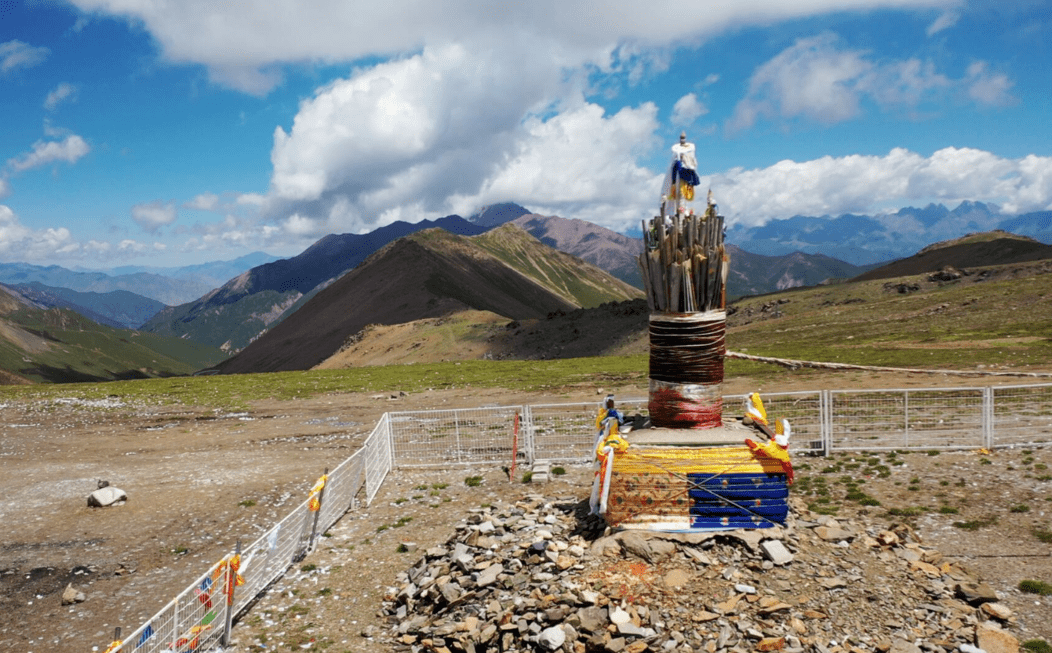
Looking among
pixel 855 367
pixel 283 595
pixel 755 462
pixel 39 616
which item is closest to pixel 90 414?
pixel 39 616

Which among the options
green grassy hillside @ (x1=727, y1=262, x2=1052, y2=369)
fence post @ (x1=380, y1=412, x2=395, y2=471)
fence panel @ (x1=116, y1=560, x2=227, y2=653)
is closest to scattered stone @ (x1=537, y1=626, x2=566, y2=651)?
fence panel @ (x1=116, y1=560, x2=227, y2=653)

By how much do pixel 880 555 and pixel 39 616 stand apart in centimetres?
1759

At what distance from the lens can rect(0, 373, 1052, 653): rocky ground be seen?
32.6 feet

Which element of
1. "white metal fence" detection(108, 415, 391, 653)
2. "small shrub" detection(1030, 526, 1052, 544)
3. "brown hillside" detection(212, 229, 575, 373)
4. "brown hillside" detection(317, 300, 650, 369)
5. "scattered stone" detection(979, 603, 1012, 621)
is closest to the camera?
"scattered stone" detection(979, 603, 1012, 621)

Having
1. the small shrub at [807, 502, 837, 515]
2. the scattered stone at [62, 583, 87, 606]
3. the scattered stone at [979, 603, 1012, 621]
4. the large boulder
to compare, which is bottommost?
the scattered stone at [62, 583, 87, 606]

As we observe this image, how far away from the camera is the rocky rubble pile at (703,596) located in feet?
30.6

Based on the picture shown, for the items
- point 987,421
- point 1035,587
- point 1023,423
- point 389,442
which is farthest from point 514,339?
point 1035,587

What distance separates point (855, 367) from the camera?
134ft

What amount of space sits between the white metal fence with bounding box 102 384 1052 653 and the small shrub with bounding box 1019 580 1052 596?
840cm

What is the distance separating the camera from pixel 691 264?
1177 centimetres

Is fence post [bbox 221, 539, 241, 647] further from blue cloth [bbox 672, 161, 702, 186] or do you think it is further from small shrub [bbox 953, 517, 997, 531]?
small shrub [bbox 953, 517, 997, 531]

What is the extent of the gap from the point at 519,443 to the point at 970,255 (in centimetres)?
14008

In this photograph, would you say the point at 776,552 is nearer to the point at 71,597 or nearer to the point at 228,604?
the point at 228,604

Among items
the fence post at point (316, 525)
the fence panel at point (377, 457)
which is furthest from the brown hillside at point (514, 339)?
the fence post at point (316, 525)
